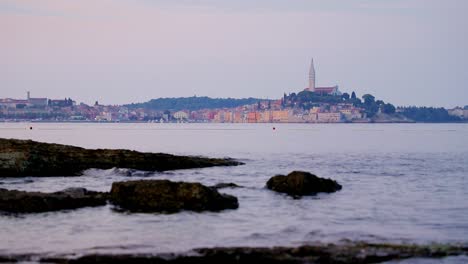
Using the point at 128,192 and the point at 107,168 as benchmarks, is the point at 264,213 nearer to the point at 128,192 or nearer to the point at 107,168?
the point at 128,192

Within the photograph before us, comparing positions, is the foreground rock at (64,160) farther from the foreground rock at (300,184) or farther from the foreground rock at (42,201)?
the foreground rock at (300,184)

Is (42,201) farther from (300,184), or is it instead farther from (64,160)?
(64,160)

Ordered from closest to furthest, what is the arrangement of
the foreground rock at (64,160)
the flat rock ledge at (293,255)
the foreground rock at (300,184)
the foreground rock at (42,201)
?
the flat rock ledge at (293,255)
the foreground rock at (42,201)
the foreground rock at (300,184)
the foreground rock at (64,160)

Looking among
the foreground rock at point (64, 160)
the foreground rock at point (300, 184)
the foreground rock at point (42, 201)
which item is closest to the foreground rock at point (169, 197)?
the foreground rock at point (42, 201)

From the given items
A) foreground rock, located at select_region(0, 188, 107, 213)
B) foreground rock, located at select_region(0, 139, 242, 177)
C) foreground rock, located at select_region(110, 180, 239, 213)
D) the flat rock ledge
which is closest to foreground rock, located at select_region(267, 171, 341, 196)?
foreground rock, located at select_region(110, 180, 239, 213)

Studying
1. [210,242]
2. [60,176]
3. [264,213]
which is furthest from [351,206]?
[60,176]

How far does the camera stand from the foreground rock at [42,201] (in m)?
21.4

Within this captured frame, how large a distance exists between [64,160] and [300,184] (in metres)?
13.3

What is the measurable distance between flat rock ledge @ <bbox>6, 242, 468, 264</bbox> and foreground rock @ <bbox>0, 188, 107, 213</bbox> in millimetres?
6378

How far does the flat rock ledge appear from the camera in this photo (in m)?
14.8

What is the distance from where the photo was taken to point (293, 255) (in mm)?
15250

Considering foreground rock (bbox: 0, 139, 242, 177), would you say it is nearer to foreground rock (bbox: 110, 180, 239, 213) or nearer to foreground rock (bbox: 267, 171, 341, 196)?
foreground rock (bbox: 267, 171, 341, 196)

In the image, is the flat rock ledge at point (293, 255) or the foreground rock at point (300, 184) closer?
the flat rock ledge at point (293, 255)

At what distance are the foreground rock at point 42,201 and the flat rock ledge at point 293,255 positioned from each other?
20.9 ft
